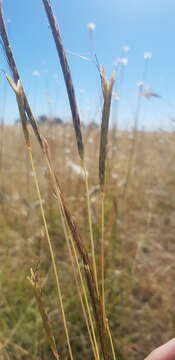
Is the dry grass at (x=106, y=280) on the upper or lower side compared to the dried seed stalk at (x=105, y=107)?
lower

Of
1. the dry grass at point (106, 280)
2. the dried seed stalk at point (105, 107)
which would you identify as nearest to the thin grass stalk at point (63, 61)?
the dried seed stalk at point (105, 107)

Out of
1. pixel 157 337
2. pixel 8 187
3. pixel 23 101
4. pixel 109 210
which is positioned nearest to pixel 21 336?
pixel 157 337

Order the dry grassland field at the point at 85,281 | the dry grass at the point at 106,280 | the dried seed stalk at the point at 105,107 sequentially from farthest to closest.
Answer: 1. the dry grass at the point at 106,280
2. the dry grassland field at the point at 85,281
3. the dried seed stalk at the point at 105,107

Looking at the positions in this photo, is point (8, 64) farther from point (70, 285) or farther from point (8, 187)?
point (8, 187)

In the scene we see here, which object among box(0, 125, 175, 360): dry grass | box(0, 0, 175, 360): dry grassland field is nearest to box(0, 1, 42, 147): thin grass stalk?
box(0, 0, 175, 360): dry grassland field

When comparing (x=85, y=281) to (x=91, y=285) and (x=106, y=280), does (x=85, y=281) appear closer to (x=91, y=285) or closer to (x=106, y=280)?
(x=106, y=280)

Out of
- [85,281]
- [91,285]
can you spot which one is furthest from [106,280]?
[91,285]

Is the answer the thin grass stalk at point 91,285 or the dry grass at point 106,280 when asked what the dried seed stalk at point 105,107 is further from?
the dry grass at point 106,280

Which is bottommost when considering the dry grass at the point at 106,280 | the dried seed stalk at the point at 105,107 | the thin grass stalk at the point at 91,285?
the dry grass at the point at 106,280

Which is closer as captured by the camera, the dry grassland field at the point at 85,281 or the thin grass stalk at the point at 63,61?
the thin grass stalk at the point at 63,61

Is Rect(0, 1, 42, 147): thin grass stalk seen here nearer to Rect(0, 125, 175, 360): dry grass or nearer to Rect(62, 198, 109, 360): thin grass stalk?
Rect(62, 198, 109, 360): thin grass stalk

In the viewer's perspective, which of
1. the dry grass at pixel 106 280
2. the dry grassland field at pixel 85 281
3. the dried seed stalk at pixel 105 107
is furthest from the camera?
the dry grass at pixel 106 280
